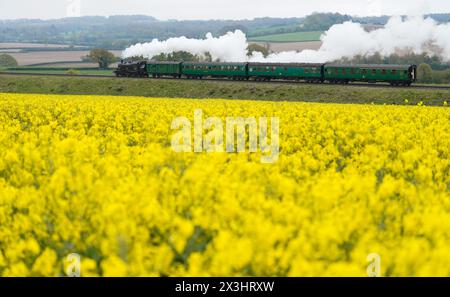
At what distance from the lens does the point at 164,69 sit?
205ft

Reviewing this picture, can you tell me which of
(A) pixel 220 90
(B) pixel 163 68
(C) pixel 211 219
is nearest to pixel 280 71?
(A) pixel 220 90

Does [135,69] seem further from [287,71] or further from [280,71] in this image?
[287,71]

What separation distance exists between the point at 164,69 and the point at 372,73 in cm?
2560

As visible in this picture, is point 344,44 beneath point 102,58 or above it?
above

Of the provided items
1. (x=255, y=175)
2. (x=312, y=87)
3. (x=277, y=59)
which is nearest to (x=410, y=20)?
(x=277, y=59)

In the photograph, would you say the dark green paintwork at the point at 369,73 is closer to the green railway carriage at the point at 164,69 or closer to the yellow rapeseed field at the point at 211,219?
the green railway carriage at the point at 164,69

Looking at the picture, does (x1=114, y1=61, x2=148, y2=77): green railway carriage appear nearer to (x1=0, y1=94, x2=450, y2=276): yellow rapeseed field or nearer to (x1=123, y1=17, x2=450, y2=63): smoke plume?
(x1=123, y1=17, x2=450, y2=63): smoke plume

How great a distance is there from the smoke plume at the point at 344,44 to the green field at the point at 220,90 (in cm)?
3478

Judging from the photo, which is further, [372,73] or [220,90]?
[220,90]

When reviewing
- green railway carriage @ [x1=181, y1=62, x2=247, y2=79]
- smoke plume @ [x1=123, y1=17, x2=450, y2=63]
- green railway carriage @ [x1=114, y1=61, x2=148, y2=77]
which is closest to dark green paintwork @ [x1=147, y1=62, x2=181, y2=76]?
green railway carriage @ [x1=114, y1=61, x2=148, y2=77]

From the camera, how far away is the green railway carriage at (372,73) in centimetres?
4719

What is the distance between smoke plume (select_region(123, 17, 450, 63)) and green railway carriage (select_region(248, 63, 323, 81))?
30691 mm

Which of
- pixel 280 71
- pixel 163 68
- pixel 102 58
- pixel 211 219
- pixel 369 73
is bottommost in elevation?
pixel 211 219
